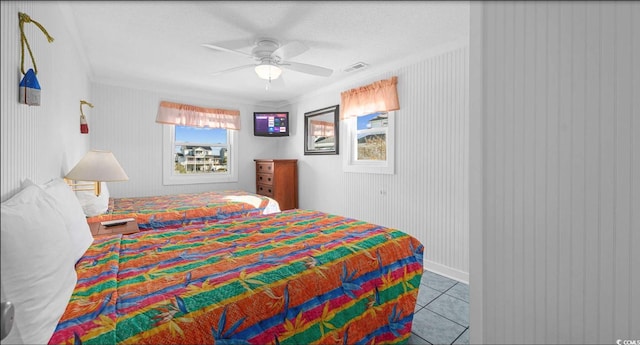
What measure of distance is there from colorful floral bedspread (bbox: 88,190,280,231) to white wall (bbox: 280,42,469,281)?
1451 mm

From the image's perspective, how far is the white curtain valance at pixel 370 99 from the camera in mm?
3324

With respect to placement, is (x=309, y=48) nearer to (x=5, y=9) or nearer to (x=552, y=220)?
(x=5, y=9)

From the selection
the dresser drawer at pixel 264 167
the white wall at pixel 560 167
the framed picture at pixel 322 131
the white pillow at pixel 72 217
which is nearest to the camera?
the white wall at pixel 560 167

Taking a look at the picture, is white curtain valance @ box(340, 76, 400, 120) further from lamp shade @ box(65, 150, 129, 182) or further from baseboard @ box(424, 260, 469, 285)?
lamp shade @ box(65, 150, 129, 182)

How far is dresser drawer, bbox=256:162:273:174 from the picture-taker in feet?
15.6

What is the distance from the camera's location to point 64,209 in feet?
4.64

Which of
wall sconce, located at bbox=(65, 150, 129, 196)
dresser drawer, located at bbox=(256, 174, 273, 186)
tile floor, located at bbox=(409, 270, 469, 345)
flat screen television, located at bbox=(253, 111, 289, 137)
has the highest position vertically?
flat screen television, located at bbox=(253, 111, 289, 137)

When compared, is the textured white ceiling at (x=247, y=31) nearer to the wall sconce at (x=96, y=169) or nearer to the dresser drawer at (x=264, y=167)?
the wall sconce at (x=96, y=169)

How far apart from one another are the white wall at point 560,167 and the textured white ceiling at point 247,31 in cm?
124

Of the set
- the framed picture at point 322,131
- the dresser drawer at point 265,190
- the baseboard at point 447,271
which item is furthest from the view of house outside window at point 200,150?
the baseboard at point 447,271

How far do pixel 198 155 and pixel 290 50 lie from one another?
275 cm

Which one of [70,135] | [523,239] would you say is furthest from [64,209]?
[523,239]

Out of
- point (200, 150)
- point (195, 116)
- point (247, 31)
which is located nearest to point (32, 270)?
point (247, 31)

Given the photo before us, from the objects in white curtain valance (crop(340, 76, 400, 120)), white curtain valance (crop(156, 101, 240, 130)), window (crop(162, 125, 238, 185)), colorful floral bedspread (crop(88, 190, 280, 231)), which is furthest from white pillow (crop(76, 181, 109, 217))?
white curtain valance (crop(340, 76, 400, 120))
